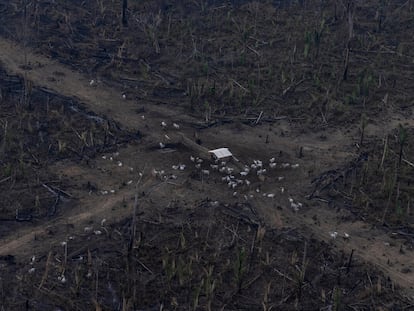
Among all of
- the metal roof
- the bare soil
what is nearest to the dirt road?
the bare soil

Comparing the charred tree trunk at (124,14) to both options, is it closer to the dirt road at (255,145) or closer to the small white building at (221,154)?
the dirt road at (255,145)

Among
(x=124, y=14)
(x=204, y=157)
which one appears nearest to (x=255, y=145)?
(x=204, y=157)

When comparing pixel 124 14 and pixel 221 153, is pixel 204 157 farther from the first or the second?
pixel 124 14

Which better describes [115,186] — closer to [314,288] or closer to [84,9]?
[314,288]

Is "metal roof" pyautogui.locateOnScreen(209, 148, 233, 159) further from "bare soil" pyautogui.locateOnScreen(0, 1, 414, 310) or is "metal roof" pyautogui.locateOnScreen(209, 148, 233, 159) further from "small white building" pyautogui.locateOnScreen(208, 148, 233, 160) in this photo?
"bare soil" pyautogui.locateOnScreen(0, 1, 414, 310)

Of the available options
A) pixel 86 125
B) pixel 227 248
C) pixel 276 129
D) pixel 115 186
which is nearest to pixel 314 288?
pixel 227 248
